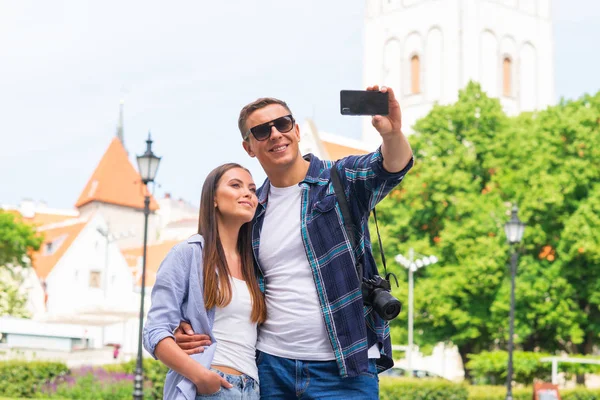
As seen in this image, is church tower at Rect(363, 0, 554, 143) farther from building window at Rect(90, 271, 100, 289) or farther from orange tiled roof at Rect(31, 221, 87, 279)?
orange tiled roof at Rect(31, 221, 87, 279)

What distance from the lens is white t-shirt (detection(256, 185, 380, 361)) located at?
3742mm

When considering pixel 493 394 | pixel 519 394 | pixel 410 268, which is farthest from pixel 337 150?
pixel 493 394

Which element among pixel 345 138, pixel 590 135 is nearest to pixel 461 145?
pixel 590 135

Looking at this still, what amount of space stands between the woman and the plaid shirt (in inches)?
5.7

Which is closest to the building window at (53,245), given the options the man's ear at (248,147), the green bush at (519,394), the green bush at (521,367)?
the green bush at (521,367)

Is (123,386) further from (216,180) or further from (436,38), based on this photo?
(436,38)

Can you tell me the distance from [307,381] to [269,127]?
1030mm

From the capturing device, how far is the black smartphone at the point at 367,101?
12.0 feet

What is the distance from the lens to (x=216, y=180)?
3.94m

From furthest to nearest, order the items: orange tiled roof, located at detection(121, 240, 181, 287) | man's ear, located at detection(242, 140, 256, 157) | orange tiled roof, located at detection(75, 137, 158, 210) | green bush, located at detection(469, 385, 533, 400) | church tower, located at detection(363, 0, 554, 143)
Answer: orange tiled roof, located at detection(75, 137, 158, 210) < orange tiled roof, located at detection(121, 240, 181, 287) < church tower, located at detection(363, 0, 554, 143) < green bush, located at detection(469, 385, 533, 400) < man's ear, located at detection(242, 140, 256, 157)

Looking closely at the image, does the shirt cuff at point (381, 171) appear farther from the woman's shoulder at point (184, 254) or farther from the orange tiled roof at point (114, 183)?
the orange tiled roof at point (114, 183)

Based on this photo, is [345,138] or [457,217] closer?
[457,217]

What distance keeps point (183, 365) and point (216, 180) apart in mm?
783

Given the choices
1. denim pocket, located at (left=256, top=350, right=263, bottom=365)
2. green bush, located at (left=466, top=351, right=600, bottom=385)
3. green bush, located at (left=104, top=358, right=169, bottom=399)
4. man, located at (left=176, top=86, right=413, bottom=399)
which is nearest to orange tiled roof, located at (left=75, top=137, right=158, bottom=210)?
green bush, located at (left=466, top=351, right=600, bottom=385)
